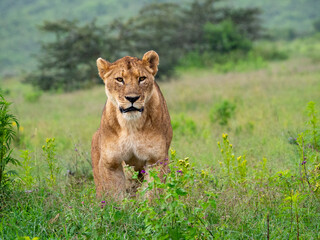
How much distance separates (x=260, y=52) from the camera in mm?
27703

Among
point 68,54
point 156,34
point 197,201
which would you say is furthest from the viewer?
point 156,34

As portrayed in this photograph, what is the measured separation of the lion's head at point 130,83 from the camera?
13.1ft

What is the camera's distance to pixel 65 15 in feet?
168

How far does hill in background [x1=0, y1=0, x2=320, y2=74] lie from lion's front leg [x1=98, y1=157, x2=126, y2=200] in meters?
40.1

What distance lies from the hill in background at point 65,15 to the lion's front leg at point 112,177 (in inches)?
1579

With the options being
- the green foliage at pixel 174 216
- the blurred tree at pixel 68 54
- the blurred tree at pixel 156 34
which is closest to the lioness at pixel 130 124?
the green foliage at pixel 174 216

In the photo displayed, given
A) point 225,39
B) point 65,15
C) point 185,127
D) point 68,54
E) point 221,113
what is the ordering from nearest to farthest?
point 185,127, point 221,113, point 68,54, point 225,39, point 65,15

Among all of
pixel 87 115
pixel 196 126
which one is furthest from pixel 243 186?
pixel 87 115

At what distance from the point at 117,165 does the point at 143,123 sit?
483 millimetres

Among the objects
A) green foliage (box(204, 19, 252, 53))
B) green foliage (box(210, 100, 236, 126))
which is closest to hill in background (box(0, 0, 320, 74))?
green foliage (box(204, 19, 252, 53))

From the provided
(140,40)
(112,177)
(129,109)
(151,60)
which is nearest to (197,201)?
(129,109)

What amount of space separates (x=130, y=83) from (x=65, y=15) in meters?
49.9

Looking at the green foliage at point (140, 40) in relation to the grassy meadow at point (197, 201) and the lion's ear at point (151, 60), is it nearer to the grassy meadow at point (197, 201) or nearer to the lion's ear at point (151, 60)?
the grassy meadow at point (197, 201)

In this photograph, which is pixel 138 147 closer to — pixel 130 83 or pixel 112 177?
pixel 112 177
